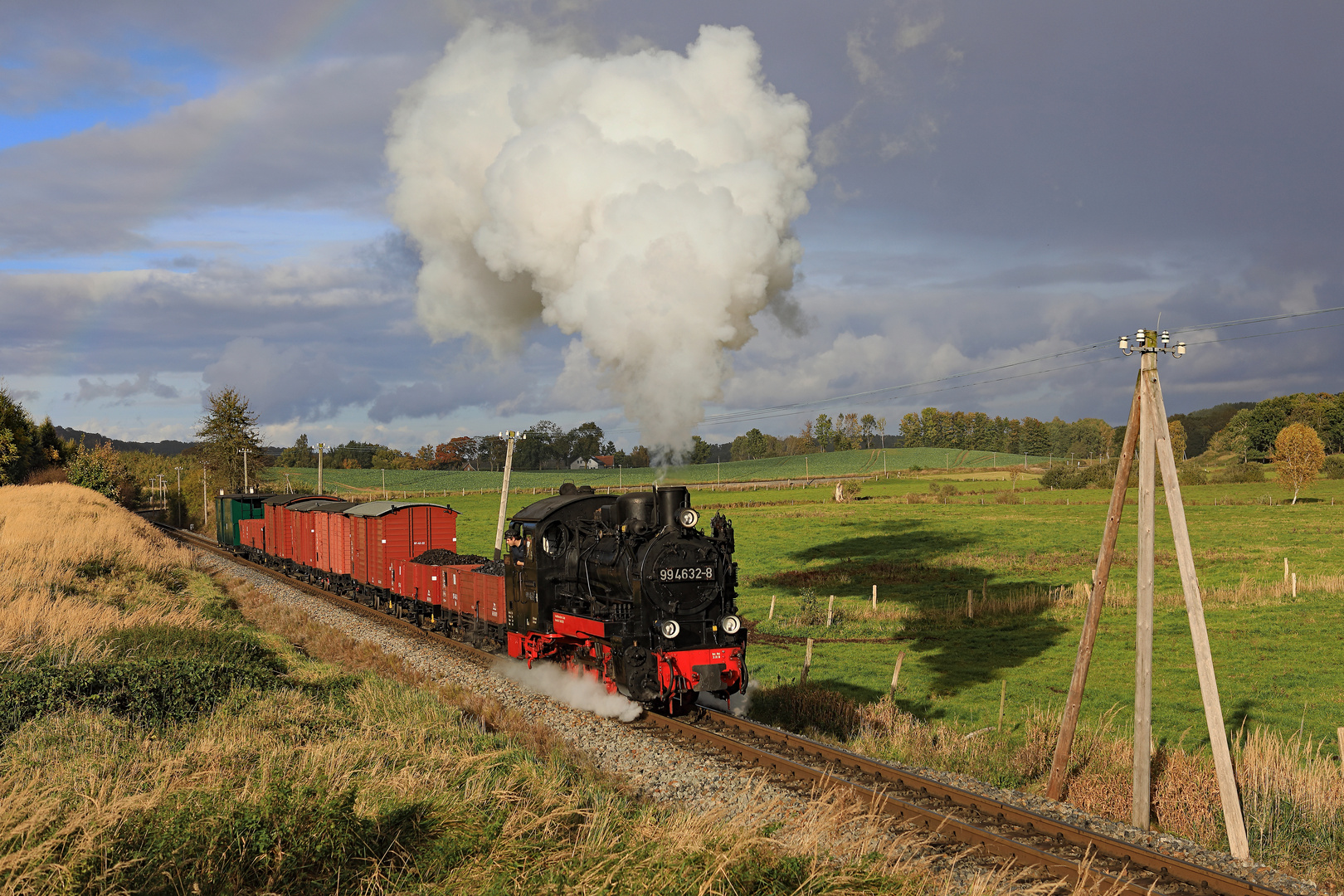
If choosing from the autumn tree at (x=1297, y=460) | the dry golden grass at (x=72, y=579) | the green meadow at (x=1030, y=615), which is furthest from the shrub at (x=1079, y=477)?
the dry golden grass at (x=72, y=579)

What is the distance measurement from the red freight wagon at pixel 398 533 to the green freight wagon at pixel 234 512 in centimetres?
2098

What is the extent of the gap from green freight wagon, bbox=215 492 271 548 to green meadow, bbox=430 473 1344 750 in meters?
12.7

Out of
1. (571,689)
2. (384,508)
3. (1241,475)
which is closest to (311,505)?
(384,508)

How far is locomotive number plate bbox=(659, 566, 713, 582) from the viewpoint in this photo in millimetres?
13656

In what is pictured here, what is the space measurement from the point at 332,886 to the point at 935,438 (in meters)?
181

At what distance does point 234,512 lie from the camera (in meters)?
50.6

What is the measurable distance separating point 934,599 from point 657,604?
74.0 feet

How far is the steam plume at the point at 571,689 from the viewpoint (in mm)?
14695

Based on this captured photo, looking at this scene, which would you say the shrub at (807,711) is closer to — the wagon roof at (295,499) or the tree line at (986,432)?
the wagon roof at (295,499)

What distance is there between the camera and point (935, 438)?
583 ft

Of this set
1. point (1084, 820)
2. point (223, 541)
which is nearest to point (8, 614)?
point (1084, 820)

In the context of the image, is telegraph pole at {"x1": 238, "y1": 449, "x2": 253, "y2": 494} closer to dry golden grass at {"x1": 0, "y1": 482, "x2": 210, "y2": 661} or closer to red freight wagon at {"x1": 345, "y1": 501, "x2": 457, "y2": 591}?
dry golden grass at {"x1": 0, "y1": 482, "x2": 210, "y2": 661}

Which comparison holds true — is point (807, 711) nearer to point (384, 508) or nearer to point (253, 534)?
point (384, 508)

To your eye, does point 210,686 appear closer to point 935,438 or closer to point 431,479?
point 431,479
